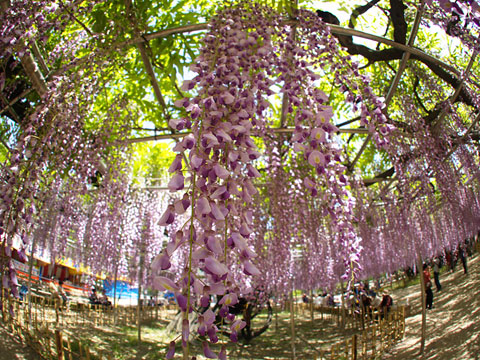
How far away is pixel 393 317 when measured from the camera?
6.11 meters

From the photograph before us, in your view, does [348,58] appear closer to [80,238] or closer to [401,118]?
[401,118]

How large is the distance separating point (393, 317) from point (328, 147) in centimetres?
600

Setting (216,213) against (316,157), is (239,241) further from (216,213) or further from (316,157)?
(316,157)

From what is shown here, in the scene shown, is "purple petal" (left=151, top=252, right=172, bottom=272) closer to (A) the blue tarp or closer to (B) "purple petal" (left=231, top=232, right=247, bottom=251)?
(B) "purple petal" (left=231, top=232, right=247, bottom=251)

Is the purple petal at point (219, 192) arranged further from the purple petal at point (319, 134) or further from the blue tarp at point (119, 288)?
the blue tarp at point (119, 288)

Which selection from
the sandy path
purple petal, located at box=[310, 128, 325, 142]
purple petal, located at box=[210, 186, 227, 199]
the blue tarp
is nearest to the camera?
purple petal, located at box=[210, 186, 227, 199]

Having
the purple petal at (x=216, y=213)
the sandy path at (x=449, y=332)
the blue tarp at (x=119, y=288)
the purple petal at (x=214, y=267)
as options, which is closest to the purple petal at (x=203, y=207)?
the purple petal at (x=216, y=213)

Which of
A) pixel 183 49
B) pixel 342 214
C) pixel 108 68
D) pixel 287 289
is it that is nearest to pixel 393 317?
pixel 287 289

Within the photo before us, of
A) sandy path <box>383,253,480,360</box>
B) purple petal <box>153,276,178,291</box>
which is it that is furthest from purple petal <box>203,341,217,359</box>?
sandy path <box>383,253,480,360</box>

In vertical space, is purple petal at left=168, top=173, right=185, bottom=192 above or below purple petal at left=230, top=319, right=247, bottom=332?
above

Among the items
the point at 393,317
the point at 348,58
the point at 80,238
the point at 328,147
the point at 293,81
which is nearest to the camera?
the point at 328,147

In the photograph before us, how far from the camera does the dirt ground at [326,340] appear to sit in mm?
4668

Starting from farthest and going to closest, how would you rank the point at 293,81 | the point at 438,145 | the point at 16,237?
the point at 438,145, the point at 16,237, the point at 293,81

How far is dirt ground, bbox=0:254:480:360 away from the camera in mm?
4668
